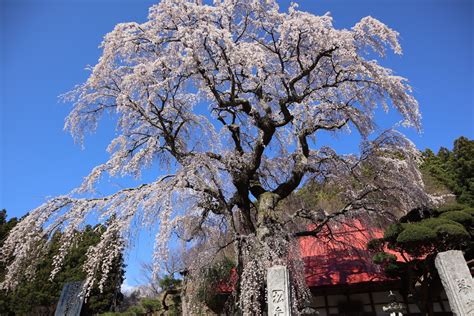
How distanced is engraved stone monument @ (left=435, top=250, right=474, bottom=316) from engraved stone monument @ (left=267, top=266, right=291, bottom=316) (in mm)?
2925

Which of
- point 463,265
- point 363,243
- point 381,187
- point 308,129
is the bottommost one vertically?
point 463,265

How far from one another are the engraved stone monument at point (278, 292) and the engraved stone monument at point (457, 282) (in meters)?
2.92

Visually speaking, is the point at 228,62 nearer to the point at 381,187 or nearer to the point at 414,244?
the point at 381,187

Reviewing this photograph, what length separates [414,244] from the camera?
22.3 ft

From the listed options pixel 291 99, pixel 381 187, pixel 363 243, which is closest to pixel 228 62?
pixel 291 99

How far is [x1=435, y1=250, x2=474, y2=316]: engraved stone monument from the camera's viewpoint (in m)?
5.36

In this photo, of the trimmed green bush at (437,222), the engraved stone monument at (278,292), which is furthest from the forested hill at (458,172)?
the engraved stone monument at (278,292)

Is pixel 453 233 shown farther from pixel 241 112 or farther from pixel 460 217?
pixel 241 112

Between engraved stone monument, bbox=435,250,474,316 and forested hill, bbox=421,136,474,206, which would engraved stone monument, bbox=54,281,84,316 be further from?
forested hill, bbox=421,136,474,206

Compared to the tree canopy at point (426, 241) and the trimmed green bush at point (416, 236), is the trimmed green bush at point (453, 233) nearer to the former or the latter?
the tree canopy at point (426, 241)

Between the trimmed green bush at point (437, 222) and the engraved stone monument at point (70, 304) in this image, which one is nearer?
the trimmed green bush at point (437, 222)

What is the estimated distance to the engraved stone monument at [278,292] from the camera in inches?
201

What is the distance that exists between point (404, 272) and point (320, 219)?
8.30 feet

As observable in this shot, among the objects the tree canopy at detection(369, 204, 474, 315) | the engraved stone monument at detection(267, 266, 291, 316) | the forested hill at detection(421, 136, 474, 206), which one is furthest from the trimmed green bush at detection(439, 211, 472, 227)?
the forested hill at detection(421, 136, 474, 206)
